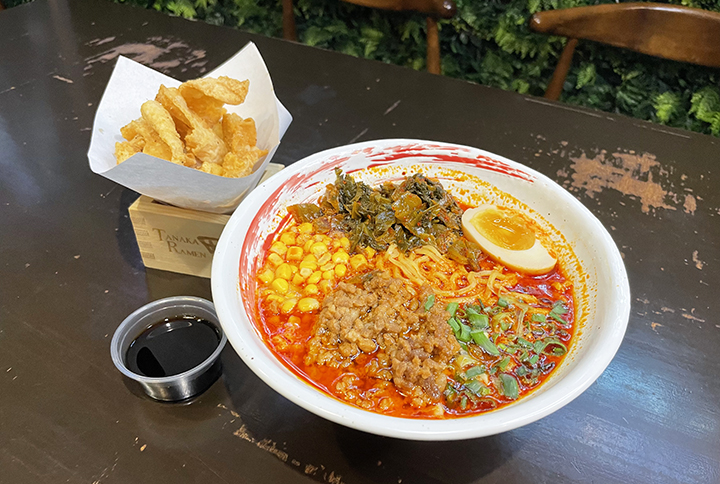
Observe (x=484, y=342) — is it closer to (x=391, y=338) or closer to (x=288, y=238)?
(x=391, y=338)

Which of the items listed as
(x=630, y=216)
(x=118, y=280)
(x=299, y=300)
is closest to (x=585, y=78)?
(x=630, y=216)

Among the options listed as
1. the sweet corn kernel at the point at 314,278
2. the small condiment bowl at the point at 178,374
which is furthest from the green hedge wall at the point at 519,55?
the small condiment bowl at the point at 178,374

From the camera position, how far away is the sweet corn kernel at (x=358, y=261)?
176 cm

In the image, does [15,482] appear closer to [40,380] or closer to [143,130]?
[40,380]

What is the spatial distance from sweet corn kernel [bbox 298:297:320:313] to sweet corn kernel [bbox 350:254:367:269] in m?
0.23

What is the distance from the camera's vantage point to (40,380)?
1523 mm

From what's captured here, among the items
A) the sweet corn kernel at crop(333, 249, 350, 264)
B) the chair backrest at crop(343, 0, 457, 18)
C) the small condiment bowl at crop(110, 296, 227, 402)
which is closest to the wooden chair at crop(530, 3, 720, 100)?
the chair backrest at crop(343, 0, 457, 18)

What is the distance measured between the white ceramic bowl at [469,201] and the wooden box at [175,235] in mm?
222

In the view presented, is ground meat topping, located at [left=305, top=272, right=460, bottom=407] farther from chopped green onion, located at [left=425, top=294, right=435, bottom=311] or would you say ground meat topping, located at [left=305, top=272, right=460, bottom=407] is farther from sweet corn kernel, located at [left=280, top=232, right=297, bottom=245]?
sweet corn kernel, located at [left=280, top=232, right=297, bottom=245]

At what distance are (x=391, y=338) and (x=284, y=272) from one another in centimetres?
45

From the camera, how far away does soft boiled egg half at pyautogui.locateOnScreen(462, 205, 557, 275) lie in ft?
5.72

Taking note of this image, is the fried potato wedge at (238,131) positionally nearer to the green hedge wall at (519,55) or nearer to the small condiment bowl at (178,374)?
the small condiment bowl at (178,374)

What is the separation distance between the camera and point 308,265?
1702 millimetres

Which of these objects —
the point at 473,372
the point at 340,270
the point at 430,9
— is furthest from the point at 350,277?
the point at 430,9
